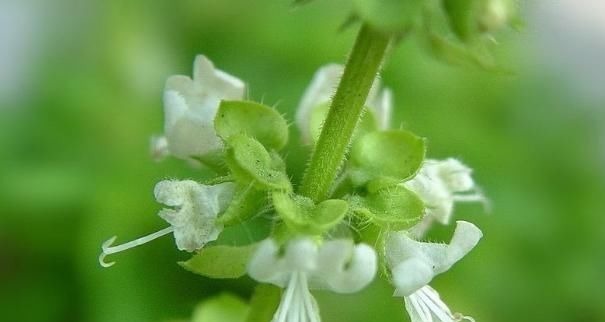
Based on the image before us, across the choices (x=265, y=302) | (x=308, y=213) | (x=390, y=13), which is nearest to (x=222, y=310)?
(x=265, y=302)

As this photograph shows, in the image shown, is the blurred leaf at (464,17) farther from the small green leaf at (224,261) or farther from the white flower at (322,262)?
the small green leaf at (224,261)

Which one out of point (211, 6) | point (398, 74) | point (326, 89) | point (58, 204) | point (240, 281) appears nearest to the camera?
point (326, 89)

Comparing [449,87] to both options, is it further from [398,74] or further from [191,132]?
[191,132]

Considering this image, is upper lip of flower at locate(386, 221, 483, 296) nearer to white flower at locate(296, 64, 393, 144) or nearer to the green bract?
the green bract

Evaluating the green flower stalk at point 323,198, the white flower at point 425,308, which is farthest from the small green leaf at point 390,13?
the white flower at point 425,308

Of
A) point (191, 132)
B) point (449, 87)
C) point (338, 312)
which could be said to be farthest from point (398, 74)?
point (191, 132)

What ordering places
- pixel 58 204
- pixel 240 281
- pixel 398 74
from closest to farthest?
1. pixel 240 281
2. pixel 58 204
3. pixel 398 74

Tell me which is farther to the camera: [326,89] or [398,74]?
[398,74]
